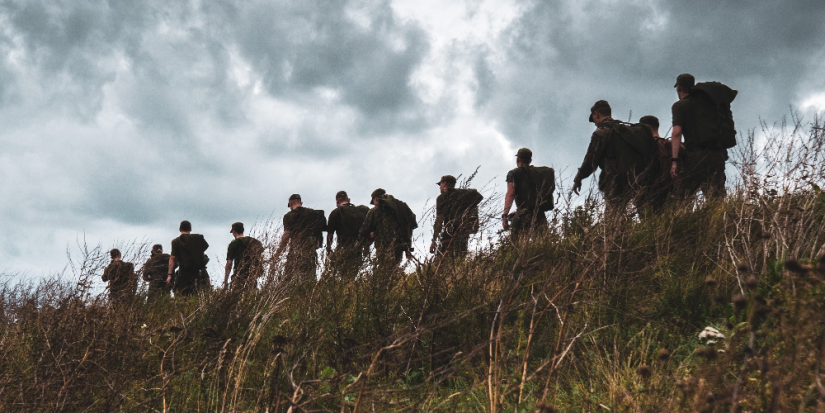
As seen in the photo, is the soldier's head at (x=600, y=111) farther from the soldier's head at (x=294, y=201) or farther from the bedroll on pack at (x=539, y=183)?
the soldier's head at (x=294, y=201)

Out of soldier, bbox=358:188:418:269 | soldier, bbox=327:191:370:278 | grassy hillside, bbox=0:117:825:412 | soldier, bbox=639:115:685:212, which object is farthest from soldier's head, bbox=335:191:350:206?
soldier, bbox=639:115:685:212

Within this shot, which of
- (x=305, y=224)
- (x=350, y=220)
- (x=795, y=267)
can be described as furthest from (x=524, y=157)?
(x=795, y=267)

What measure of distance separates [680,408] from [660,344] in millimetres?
1233

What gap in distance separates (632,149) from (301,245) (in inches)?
156

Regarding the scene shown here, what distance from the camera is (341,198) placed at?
920cm

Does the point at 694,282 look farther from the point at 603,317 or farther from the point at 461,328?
the point at 461,328

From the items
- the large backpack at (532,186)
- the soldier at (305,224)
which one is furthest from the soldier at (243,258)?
the large backpack at (532,186)

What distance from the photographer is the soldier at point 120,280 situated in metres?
5.26

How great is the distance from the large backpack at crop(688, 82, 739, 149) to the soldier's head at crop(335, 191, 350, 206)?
5.05m

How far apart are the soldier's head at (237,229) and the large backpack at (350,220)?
1903mm

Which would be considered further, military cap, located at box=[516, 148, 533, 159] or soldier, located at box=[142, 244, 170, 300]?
soldier, located at box=[142, 244, 170, 300]

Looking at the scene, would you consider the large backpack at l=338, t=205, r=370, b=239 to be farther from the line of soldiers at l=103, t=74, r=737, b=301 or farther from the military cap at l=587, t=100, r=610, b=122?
the military cap at l=587, t=100, r=610, b=122

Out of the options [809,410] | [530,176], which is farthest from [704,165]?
[809,410]

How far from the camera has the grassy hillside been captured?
2.35 metres
